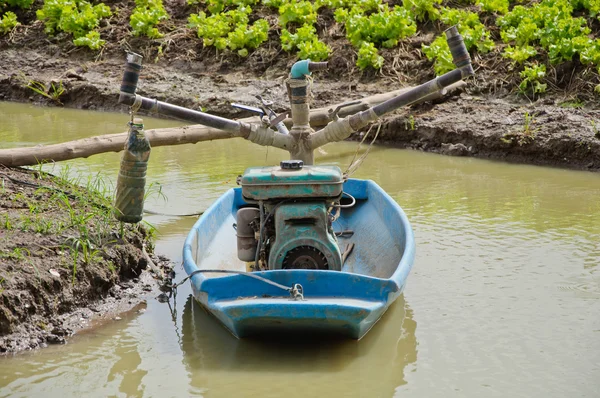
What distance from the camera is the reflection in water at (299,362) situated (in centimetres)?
436

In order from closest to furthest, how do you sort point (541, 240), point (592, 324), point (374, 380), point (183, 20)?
point (374, 380) < point (592, 324) < point (541, 240) < point (183, 20)

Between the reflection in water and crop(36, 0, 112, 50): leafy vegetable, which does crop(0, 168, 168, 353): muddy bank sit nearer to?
the reflection in water

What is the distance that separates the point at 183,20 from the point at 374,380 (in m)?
10.4

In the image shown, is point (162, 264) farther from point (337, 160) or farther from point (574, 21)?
point (574, 21)

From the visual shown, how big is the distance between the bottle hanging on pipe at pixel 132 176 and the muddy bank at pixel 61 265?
24 centimetres

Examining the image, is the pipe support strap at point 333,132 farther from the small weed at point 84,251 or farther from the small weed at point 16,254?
the small weed at point 16,254

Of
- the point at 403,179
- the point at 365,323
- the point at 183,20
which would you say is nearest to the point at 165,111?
the point at 365,323

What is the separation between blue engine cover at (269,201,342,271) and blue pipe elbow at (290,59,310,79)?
1185 millimetres

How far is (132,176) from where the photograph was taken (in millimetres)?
5559

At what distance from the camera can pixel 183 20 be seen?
45.7ft

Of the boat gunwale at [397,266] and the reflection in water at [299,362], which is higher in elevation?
the boat gunwale at [397,266]

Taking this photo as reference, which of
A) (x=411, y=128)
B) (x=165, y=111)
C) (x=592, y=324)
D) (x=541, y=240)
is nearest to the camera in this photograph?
(x=592, y=324)

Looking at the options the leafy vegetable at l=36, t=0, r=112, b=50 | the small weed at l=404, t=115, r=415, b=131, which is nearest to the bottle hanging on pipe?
the small weed at l=404, t=115, r=415, b=131

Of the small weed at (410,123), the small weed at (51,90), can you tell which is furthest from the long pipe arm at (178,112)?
the small weed at (51,90)
